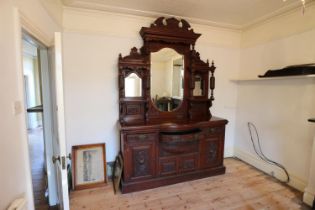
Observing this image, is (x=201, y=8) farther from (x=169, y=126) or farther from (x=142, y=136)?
(x=142, y=136)

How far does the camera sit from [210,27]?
3.13 m

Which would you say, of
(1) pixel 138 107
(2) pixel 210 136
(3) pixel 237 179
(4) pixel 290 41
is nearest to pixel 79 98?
(1) pixel 138 107

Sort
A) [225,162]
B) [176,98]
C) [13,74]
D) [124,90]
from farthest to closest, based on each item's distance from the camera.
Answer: [225,162]
[176,98]
[124,90]
[13,74]

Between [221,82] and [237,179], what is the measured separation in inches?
68.9

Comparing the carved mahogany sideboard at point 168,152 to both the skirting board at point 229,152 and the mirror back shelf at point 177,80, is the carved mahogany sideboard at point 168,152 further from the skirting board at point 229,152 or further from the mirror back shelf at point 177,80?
the skirting board at point 229,152

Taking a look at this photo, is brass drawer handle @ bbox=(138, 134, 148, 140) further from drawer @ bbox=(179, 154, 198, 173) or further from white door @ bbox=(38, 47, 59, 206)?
white door @ bbox=(38, 47, 59, 206)

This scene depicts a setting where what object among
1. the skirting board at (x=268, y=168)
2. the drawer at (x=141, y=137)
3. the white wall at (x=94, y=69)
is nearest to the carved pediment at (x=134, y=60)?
the white wall at (x=94, y=69)

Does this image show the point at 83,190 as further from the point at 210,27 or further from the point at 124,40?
the point at 210,27

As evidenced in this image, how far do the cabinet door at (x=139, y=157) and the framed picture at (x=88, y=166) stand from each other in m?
0.50

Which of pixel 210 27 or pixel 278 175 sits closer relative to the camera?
pixel 278 175

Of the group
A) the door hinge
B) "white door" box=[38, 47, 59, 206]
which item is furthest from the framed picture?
the door hinge

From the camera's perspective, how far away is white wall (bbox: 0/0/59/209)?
3.38 ft

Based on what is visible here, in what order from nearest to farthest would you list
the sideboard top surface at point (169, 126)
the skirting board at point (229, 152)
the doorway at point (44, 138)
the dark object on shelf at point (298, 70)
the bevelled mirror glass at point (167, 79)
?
the doorway at point (44, 138) < the dark object on shelf at point (298, 70) < the sideboard top surface at point (169, 126) < the bevelled mirror glass at point (167, 79) < the skirting board at point (229, 152)

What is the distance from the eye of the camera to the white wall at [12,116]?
1.03 meters
